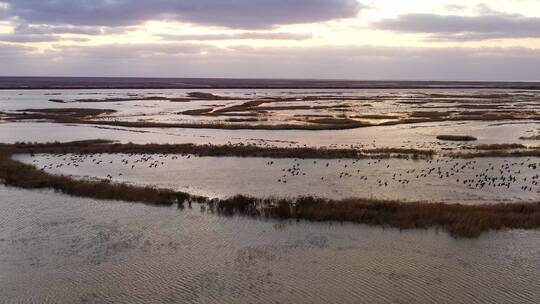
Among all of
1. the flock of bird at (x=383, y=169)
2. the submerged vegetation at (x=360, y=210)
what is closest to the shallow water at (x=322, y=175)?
the flock of bird at (x=383, y=169)

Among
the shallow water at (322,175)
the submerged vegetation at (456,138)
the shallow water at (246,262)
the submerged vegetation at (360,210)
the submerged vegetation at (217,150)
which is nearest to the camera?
the shallow water at (246,262)

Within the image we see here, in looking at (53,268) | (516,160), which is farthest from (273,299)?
(516,160)

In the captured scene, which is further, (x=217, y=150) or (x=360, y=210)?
(x=217, y=150)

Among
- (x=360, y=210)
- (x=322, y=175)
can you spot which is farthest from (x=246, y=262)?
(x=322, y=175)

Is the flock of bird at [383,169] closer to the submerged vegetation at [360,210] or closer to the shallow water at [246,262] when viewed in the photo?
the submerged vegetation at [360,210]

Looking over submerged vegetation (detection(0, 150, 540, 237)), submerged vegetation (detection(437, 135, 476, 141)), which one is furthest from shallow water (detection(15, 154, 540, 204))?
submerged vegetation (detection(437, 135, 476, 141))

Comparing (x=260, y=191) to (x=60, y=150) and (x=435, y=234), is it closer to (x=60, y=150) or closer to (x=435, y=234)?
(x=435, y=234)

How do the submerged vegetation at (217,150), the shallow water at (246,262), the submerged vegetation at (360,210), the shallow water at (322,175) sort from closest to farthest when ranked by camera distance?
the shallow water at (246,262) → the submerged vegetation at (360,210) → the shallow water at (322,175) → the submerged vegetation at (217,150)

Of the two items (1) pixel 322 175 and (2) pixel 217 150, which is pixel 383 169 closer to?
(1) pixel 322 175
